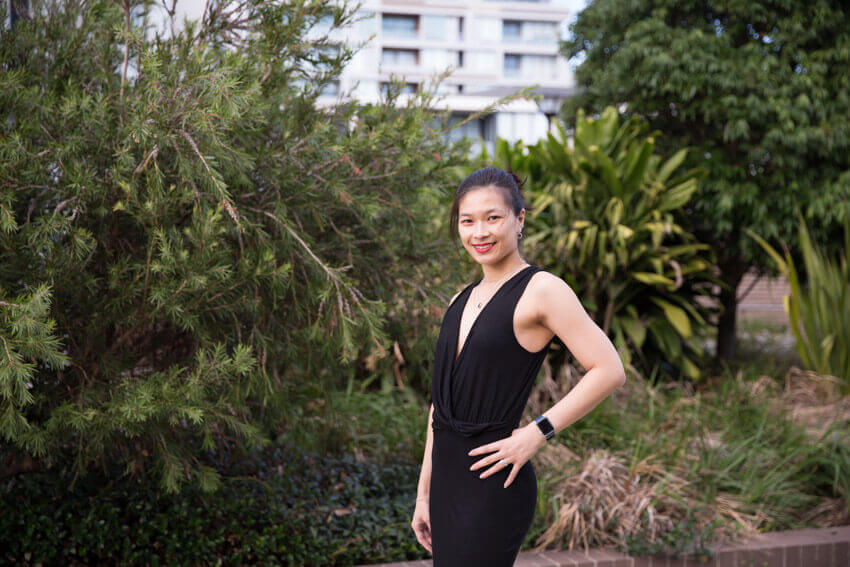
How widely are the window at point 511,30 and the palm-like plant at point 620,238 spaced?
5108 centimetres

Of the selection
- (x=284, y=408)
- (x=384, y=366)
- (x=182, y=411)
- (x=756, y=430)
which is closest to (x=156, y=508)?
(x=284, y=408)

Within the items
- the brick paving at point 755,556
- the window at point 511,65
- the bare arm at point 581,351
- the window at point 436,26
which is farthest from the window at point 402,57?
the bare arm at point 581,351

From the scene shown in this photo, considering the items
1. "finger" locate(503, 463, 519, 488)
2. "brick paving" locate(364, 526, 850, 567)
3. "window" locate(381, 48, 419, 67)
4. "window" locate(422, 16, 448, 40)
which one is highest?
"window" locate(422, 16, 448, 40)

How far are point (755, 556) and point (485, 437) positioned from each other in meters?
2.87

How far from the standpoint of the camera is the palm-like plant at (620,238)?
22.3 ft

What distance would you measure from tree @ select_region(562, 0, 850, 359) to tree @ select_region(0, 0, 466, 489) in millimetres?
4547

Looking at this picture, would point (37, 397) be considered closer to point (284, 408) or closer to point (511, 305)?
point (284, 408)

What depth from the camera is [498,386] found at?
1.99 meters

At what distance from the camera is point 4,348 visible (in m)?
2.39

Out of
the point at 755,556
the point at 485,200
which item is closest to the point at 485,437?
the point at 485,200

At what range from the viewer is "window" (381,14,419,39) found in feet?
172

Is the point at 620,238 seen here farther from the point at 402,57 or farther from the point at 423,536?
the point at 402,57

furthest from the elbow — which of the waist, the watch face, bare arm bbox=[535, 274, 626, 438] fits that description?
the waist

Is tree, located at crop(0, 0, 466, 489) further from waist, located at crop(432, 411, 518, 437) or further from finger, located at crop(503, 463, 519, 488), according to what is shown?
finger, located at crop(503, 463, 519, 488)
